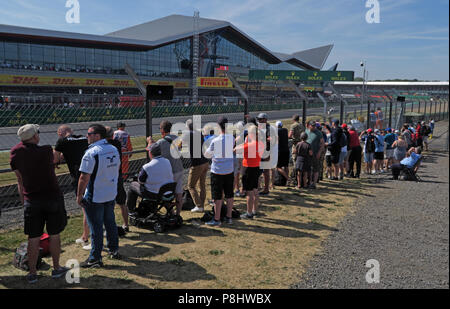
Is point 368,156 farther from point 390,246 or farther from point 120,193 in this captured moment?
point 120,193

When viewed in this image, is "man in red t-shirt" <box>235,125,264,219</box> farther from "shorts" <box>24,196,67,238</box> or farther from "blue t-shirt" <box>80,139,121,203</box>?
"shorts" <box>24,196,67,238</box>

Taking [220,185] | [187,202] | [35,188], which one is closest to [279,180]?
[187,202]

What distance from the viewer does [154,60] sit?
51.6m

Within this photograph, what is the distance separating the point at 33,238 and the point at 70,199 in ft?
12.7

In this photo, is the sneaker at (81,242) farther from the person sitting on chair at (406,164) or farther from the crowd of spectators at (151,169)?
the person sitting on chair at (406,164)

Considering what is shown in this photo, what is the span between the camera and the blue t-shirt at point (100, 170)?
400 cm

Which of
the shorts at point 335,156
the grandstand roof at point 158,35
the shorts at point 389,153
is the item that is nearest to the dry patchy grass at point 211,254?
the shorts at point 335,156

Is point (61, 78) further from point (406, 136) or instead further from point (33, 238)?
point (33, 238)

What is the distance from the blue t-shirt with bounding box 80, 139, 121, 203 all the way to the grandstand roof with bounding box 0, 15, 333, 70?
36.6 meters

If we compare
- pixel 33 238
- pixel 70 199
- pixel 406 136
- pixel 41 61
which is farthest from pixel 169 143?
pixel 41 61

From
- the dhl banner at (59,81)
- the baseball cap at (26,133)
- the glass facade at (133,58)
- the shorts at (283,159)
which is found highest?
the glass facade at (133,58)

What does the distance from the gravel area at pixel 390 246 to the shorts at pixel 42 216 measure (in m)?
2.71

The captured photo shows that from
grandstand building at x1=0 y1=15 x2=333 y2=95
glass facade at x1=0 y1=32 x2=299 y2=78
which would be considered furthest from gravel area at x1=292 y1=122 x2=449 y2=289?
glass facade at x1=0 y1=32 x2=299 y2=78

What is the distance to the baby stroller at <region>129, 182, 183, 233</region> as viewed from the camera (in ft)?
17.7
